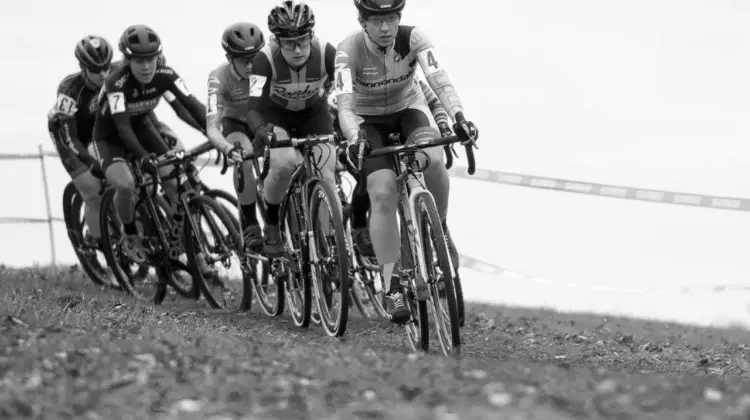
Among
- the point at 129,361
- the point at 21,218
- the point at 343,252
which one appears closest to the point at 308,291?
the point at 343,252

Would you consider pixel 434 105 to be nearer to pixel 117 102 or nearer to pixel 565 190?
pixel 117 102

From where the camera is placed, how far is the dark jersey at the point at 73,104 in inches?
565

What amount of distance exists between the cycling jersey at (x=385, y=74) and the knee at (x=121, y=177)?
4.22 meters

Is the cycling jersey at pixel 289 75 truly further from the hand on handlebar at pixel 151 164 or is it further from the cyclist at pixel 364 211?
the hand on handlebar at pixel 151 164

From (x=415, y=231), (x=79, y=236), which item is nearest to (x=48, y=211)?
(x=79, y=236)

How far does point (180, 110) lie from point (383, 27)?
4.52m

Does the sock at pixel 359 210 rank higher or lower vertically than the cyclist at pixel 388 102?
lower

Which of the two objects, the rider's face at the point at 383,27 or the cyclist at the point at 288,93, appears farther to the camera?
the cyclist at the point at 288,93

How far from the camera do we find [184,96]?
503 inches

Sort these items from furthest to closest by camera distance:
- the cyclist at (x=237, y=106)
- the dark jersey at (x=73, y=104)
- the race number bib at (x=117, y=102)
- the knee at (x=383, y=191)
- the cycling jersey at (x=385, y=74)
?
the dark jersey at (x=73, y=104)
the race number bib at (x=117, y=102)
the cyclist at (x=237, y=106)
the cycling jersey at (x=385, y=74)
the knee at (x=383, y=191)

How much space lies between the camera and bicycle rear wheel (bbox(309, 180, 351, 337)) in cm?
903

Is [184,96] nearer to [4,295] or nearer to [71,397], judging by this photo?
[4,295]

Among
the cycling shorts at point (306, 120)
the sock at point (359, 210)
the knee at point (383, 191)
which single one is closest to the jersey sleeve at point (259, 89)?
the cycling shorts at point (306, 120)

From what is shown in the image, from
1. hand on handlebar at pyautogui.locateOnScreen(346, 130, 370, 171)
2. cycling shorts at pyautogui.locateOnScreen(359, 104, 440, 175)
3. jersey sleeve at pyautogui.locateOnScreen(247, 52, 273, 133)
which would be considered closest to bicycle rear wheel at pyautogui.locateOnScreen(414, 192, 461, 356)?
hand on handlebar at pyautogui.locateOnScreen(346, 130, 370, 171)
